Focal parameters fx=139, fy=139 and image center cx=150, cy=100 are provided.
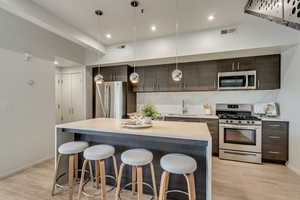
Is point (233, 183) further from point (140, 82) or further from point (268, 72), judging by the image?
point (140, 82)

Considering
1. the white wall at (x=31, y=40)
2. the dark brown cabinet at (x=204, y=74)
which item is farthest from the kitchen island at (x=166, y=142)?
the dark brown cabinet at (x=204, y=74)

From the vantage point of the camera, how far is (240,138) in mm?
3191

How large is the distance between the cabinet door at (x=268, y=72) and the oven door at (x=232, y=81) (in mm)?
306

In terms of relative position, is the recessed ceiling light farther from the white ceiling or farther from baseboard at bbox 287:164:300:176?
baseboard at bbox 287:164:300:176

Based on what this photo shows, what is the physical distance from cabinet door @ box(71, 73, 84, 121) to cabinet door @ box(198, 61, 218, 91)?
3552 mm

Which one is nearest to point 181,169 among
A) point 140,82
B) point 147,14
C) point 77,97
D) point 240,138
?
point 240,138

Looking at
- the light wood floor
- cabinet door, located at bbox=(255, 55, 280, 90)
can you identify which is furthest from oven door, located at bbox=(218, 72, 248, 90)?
the light wood floor

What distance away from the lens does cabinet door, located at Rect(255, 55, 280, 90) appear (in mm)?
3203

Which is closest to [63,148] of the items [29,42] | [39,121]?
[39,121]

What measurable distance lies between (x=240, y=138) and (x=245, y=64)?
A: 70.6 inches

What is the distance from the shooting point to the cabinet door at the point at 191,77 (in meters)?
3.83

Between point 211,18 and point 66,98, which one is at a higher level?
point 211,18

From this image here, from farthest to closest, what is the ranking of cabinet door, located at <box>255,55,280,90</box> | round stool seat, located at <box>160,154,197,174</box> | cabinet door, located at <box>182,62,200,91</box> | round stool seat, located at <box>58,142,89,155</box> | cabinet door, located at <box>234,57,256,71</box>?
1. cabinet door, located at <box>182,62,200,91</box>
2. cabinet door, located at <box>234,57,256,71</box>
3. cabinet door, located at <box>255,55,280,90</box>
4. round stool seat, located at <box>58,142,89,155</box>
5. round stool seat, located at <box>160,154,197,174</box>

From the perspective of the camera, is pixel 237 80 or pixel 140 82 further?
pixel 140 82
